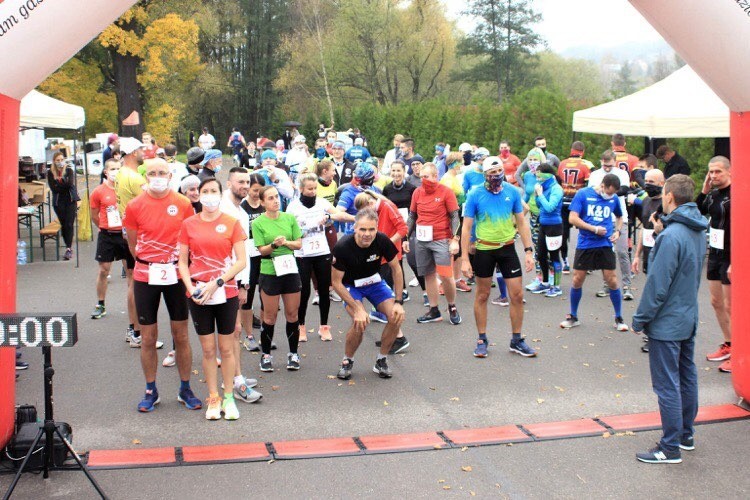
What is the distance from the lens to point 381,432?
644 cm

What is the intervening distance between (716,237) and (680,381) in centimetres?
226

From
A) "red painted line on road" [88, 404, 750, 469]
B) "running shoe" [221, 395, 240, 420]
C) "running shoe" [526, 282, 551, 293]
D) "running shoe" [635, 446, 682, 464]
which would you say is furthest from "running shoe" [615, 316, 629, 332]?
"running shoe" [221, 395, 240, 420]

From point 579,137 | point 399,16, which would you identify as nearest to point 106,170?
point 579,137

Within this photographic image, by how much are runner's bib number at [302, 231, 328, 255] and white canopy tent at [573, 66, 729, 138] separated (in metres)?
7.79

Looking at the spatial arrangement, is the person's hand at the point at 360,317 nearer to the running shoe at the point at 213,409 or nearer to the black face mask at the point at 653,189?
the running shoe at the point at 213,409

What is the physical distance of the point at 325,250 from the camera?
8.73m

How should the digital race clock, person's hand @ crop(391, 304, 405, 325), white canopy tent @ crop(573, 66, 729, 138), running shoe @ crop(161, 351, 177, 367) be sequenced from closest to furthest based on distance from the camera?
the digital race clock
person's hand @ crop(391, 304, 405, 325)
running shoe @ crop(161, 351, 177, 367)
white canopy tent @ crop(573, 66, 729, 138)

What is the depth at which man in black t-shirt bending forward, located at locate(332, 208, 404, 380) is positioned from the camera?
289 inches

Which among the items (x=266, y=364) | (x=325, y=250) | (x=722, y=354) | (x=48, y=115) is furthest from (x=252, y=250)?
(x=48, y=115)

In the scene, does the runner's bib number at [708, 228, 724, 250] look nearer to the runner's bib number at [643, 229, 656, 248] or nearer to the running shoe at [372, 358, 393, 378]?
the runner's bib number at [643, 229, 656, 248]

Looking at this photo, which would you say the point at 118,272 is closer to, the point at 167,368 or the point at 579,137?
the point at 167,368

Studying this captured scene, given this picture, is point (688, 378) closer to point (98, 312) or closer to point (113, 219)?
point (113, 219)

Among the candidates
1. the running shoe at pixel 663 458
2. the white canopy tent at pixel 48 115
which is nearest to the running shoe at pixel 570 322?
the running shoe at pixel 663 458

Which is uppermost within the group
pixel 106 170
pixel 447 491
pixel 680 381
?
pixel 106 170
